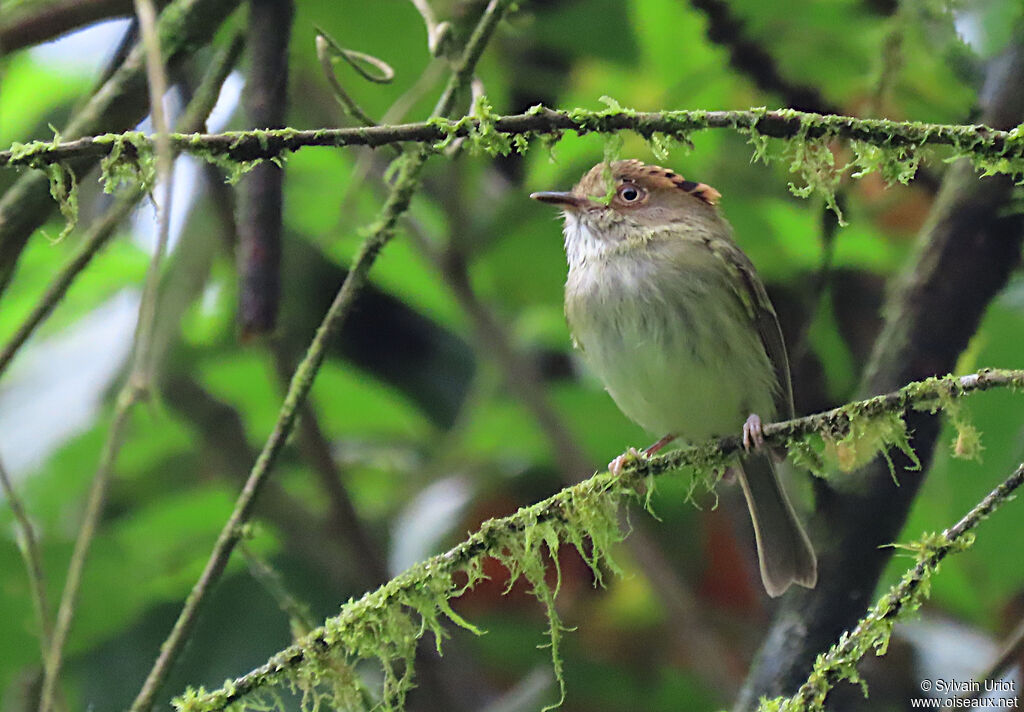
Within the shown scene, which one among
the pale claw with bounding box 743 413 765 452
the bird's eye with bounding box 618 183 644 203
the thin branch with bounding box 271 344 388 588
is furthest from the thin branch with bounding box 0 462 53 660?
the bird's eye with bounding box 618 183 644 203

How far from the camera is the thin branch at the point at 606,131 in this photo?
1.46 m

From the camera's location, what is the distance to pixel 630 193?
12.7 feet

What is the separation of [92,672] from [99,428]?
71 centimetres

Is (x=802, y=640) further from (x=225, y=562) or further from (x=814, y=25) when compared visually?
(x=814, y=25)

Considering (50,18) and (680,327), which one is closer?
(50,18)

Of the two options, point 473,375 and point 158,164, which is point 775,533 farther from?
point 158,164

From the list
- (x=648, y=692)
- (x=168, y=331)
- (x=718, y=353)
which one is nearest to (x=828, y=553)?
(x=718, y=353)

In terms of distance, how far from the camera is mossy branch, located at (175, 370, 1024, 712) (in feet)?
5.47

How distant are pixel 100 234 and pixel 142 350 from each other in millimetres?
275

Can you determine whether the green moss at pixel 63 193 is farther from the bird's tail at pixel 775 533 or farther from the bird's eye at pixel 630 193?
the bird's eye at pixel 630 193

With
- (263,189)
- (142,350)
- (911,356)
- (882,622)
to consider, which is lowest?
(882,622)

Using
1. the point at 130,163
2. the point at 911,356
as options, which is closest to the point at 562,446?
the point at 911,356

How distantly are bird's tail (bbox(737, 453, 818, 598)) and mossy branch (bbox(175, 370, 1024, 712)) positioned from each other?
1.16m

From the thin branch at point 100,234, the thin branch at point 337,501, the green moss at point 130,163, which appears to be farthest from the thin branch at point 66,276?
the thin branch at point 337,501
